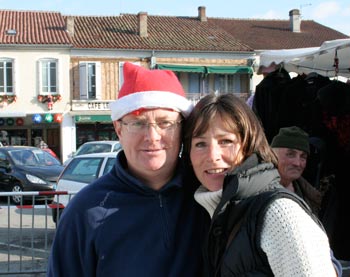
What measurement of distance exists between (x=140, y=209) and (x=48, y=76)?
83.0 feet

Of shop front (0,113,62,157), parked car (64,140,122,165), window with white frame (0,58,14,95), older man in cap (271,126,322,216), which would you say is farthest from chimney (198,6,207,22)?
older man in cap (271,126,322,216)

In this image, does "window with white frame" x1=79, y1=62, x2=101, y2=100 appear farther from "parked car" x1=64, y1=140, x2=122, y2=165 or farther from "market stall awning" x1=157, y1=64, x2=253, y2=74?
"parked car" x1=64, y1=140, x2=122, y2=165

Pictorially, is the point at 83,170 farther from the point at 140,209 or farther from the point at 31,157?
the point at 140,209

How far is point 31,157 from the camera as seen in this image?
13750mm

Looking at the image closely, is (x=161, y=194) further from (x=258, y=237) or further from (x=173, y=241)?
(x=258, y=237)

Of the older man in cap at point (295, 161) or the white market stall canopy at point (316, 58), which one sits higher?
the white market stall canopy at point (316, 58)

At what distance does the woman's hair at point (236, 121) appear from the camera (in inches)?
69.4

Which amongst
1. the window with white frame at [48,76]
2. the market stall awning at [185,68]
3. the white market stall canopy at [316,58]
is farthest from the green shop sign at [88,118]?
the white market stall canopy at [316,58]

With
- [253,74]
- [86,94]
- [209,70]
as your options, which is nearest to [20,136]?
[86,94]

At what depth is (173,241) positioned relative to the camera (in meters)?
1.86

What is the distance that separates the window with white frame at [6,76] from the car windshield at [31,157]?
1266 cm

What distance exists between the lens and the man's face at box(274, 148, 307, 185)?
345cm

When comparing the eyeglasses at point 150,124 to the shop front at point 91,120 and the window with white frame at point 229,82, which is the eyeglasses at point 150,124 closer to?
the shop front at point 91,120

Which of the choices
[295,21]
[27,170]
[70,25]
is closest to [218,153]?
[27,170]
